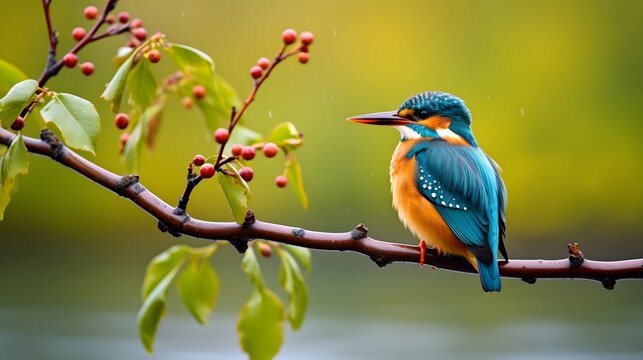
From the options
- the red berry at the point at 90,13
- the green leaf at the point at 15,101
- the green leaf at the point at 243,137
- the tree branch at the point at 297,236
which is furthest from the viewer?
the red berry at the point at 90,13

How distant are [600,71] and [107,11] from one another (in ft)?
15.1

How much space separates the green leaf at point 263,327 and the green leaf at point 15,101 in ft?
1.55

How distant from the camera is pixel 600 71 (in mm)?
5301

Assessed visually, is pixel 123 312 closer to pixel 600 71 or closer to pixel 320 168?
pixel 320 168

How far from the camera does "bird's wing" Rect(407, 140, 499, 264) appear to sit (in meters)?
1.21

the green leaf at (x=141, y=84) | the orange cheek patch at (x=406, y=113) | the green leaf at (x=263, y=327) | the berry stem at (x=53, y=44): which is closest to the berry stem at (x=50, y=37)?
the berry stem at (x=53, y=44)

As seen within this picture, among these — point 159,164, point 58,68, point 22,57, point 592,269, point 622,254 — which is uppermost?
point 58,68

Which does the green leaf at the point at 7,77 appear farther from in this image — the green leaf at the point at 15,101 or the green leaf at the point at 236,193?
the green leaf at the point at 236,193

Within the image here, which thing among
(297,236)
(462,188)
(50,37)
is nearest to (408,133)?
(462,188)

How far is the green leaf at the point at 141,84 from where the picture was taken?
1136 mm

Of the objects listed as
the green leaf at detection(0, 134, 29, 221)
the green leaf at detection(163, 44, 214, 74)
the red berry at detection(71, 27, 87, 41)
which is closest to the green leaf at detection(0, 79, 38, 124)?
the green leaf at detection(0, 134, 29, 221)

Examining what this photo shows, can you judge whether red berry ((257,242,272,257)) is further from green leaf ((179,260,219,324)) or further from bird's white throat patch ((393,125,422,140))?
bird's white throat patch ((393,125,422,140))

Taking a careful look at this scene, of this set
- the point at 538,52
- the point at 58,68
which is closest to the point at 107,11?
the point at 58,68

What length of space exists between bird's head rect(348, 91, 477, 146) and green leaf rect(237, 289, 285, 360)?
32 cm
